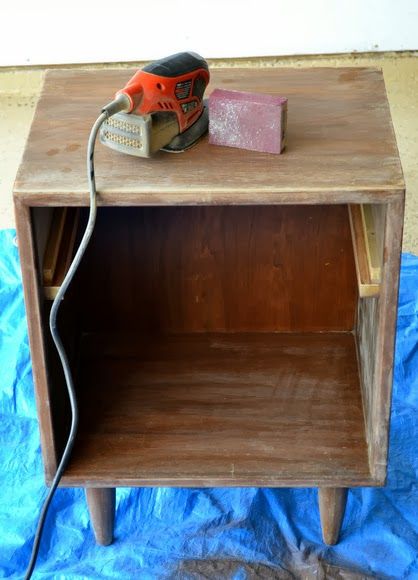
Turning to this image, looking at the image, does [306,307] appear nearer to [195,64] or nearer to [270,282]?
[270,282]

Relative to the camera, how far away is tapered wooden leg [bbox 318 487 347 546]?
1.32 metres

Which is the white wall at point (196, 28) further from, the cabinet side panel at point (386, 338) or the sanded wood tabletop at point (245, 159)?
the cabinet side panel at point (386, 338)

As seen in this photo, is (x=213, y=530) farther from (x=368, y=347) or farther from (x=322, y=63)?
(x=322, y=63)

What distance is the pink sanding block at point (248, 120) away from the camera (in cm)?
113

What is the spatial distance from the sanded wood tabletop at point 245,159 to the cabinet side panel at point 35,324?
36mm

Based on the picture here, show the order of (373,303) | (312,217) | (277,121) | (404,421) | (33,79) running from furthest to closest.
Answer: (33,79), (404,421), (312,217), (373,303), (277,121)

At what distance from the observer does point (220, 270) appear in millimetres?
1484

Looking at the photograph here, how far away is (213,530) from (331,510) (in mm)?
179

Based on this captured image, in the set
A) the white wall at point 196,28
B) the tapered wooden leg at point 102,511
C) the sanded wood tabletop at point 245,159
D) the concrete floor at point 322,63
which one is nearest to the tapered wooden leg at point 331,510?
the tapered wooden leg at point 102,511

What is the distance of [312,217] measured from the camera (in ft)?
4.71

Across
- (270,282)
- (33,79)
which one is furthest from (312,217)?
(33,79)

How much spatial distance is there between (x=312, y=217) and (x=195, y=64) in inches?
13.6

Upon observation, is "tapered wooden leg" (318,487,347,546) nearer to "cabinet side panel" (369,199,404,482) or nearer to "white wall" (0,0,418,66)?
"cabinet side panel" (369,199,404,482)

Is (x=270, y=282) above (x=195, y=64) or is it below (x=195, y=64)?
below
